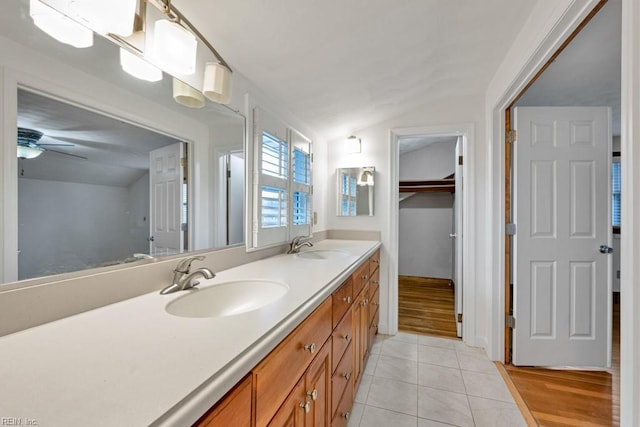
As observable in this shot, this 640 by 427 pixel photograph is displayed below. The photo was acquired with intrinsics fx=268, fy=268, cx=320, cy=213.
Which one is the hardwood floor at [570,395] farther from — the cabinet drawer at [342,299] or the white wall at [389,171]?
the cabinet drawer at [342,299]

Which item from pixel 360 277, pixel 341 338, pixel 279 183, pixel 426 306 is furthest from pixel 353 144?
pixel 426 306

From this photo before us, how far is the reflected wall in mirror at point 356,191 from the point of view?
104 inches

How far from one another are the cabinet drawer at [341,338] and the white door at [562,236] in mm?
1372

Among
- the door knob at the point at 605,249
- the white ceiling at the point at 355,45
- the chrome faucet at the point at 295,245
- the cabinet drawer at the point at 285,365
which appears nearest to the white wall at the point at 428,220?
the white ceiling at the point at 355,45

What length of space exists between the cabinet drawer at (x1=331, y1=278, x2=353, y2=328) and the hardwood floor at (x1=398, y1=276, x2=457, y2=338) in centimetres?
158

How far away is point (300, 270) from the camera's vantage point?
1.31m

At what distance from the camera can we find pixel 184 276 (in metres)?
1.03

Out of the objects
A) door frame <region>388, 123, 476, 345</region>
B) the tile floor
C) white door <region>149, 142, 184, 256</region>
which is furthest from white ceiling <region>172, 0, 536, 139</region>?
the tile floor

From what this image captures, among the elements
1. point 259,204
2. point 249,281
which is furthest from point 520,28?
point 249,281

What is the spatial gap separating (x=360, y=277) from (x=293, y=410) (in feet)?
3.21

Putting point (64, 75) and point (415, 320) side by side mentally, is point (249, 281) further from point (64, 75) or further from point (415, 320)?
point (415, 320)

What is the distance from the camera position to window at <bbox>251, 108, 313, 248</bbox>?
5.22ft

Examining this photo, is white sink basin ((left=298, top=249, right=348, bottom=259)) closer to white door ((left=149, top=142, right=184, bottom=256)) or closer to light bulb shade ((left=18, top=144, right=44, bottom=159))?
white door ((left=149, top=142, right=184, bottom=256))

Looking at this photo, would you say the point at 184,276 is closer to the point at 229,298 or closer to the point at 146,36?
the point at 229,298
